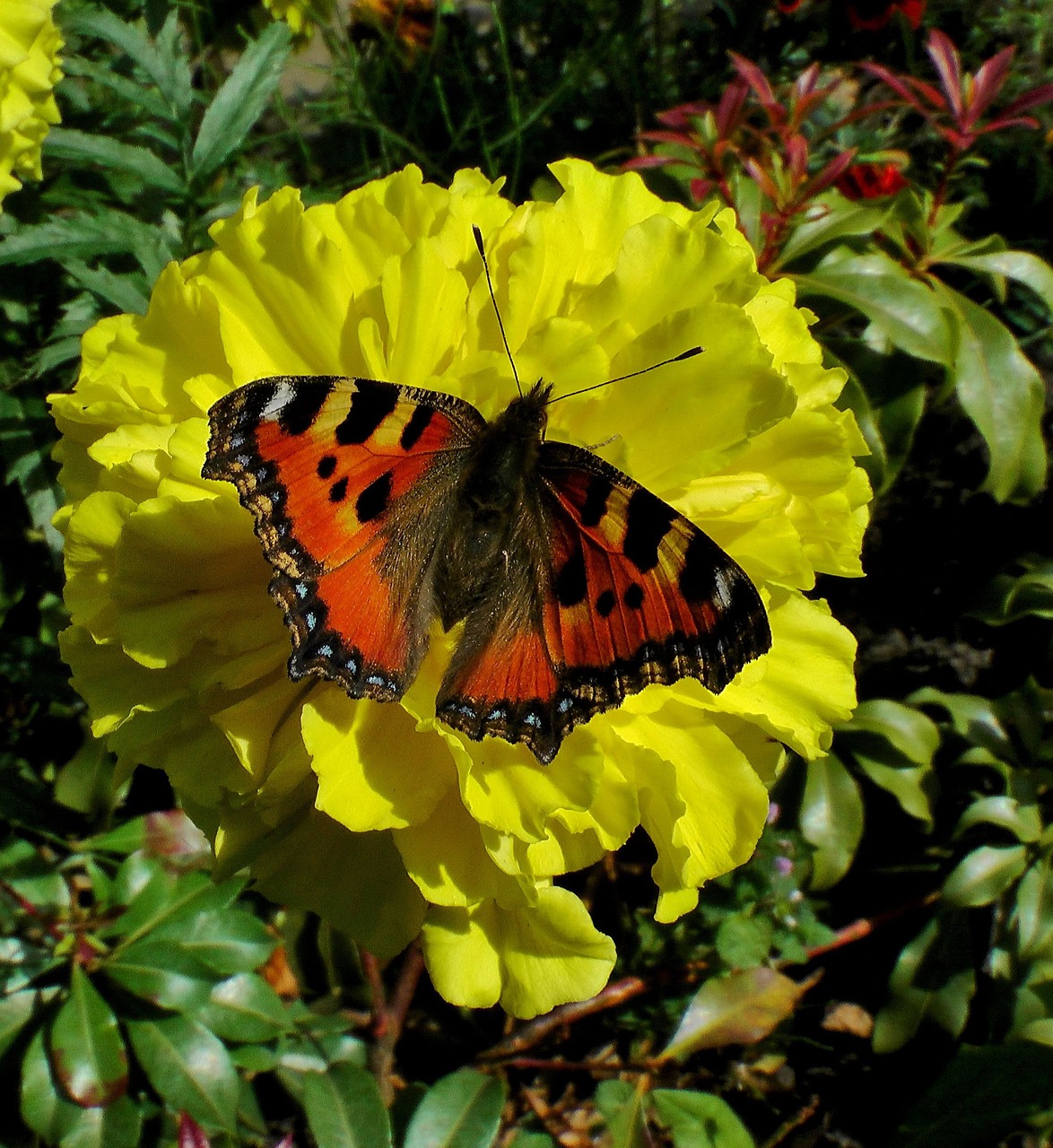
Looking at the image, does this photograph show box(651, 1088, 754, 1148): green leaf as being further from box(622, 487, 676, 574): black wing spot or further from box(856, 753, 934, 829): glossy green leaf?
box(622, 487, 676, 574): black wing spot

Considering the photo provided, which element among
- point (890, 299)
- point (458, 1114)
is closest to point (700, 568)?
point (890, 299)

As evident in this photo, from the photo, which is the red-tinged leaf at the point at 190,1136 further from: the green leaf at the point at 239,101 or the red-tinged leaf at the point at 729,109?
the red-tinged leaf at the point at 729,109

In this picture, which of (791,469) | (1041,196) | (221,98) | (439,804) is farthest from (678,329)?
(1041,196)

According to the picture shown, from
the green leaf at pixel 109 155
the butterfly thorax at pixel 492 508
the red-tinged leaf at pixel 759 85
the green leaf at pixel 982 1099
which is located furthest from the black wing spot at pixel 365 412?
the green leaf at pixel 982 1099

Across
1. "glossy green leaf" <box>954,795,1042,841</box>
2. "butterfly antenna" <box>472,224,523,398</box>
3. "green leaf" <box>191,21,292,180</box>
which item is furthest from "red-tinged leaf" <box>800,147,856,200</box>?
"glossy green leaf" <box>954,795,1042,841</box>

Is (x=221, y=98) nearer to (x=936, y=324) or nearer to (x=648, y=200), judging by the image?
(x=648, y=200)
